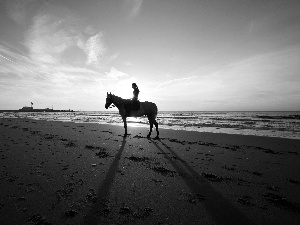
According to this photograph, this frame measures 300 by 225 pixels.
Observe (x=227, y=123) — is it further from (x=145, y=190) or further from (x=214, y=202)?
(x=145, y=190)

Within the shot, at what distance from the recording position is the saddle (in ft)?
40.3

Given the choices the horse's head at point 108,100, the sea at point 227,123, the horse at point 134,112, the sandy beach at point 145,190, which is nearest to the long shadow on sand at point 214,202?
the sandy beach at point 145,190

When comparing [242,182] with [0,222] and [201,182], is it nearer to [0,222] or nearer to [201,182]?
[201,182]

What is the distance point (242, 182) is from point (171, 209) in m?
2.27

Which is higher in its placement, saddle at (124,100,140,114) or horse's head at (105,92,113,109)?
horse's head at (105,92,113,109)

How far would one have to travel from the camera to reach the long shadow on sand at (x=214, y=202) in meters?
2.68

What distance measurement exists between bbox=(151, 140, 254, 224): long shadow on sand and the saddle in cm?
783

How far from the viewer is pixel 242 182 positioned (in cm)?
419

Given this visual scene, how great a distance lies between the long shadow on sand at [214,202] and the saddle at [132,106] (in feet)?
25.7

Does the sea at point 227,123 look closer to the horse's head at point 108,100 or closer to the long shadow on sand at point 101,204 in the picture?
the horse's head at point 108,100

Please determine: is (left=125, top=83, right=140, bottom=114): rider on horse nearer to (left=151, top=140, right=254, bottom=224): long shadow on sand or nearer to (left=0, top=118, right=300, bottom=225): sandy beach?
(left=0, top=118, right=300, bottom=225): sandy beach

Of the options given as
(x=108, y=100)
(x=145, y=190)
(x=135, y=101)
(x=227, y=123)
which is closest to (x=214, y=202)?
(x=145, y=190)

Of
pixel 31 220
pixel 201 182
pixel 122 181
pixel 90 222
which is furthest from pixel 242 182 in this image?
pixel 31 220

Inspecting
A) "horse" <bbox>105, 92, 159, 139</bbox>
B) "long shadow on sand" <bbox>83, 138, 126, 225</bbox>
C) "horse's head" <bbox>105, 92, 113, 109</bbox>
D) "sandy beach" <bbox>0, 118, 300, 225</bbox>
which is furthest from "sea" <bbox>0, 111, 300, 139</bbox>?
"long shadow on sand" <bbox>83, 138, 126, 225</bbox>
